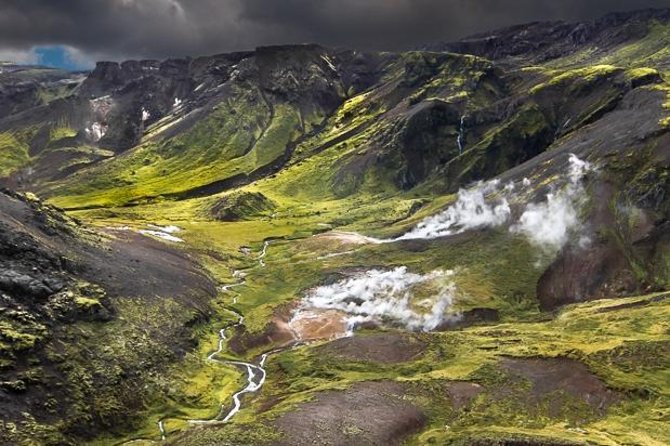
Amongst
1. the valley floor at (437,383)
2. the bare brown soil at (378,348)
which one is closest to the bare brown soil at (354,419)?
the valley floor at (437,383)

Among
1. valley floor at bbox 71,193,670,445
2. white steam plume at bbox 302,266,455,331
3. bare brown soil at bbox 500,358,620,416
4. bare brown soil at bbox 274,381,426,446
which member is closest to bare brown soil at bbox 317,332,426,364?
valley floor at bbox 71,193,670,445

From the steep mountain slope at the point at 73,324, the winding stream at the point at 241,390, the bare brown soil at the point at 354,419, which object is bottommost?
the winding stream at the point at 241,390

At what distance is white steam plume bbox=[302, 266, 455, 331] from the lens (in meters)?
177

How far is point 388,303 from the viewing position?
18650cm

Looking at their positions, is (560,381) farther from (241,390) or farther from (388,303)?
(388,303)

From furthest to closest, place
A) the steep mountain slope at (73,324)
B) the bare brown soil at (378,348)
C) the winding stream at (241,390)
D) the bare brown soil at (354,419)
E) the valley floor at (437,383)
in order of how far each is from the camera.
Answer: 1. the bare brown soil at (378,348)
2. the winding stream at (241,390)
3. the steep mountain slope at (73,324)
4. the valley floor at (437,383)
5. the bare brown soil at (354,419)

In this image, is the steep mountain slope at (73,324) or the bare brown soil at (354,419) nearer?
the bare brown soil at (354,419)

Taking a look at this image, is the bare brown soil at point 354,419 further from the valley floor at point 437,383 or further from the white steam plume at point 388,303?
the white steam plume at point 388,303

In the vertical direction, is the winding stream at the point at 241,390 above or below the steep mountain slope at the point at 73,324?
below

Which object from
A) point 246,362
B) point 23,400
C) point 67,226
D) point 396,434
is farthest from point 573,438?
point 67,226

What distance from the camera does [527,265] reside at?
200 metres

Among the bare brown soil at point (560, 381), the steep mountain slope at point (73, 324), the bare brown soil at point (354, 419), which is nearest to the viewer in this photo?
the bare brown soil at point (354, 419)

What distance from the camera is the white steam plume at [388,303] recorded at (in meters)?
177

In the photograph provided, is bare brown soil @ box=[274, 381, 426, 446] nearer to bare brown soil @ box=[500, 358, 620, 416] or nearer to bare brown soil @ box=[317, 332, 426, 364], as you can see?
bare brown soil @ box=[317, 332, 426, 364]
